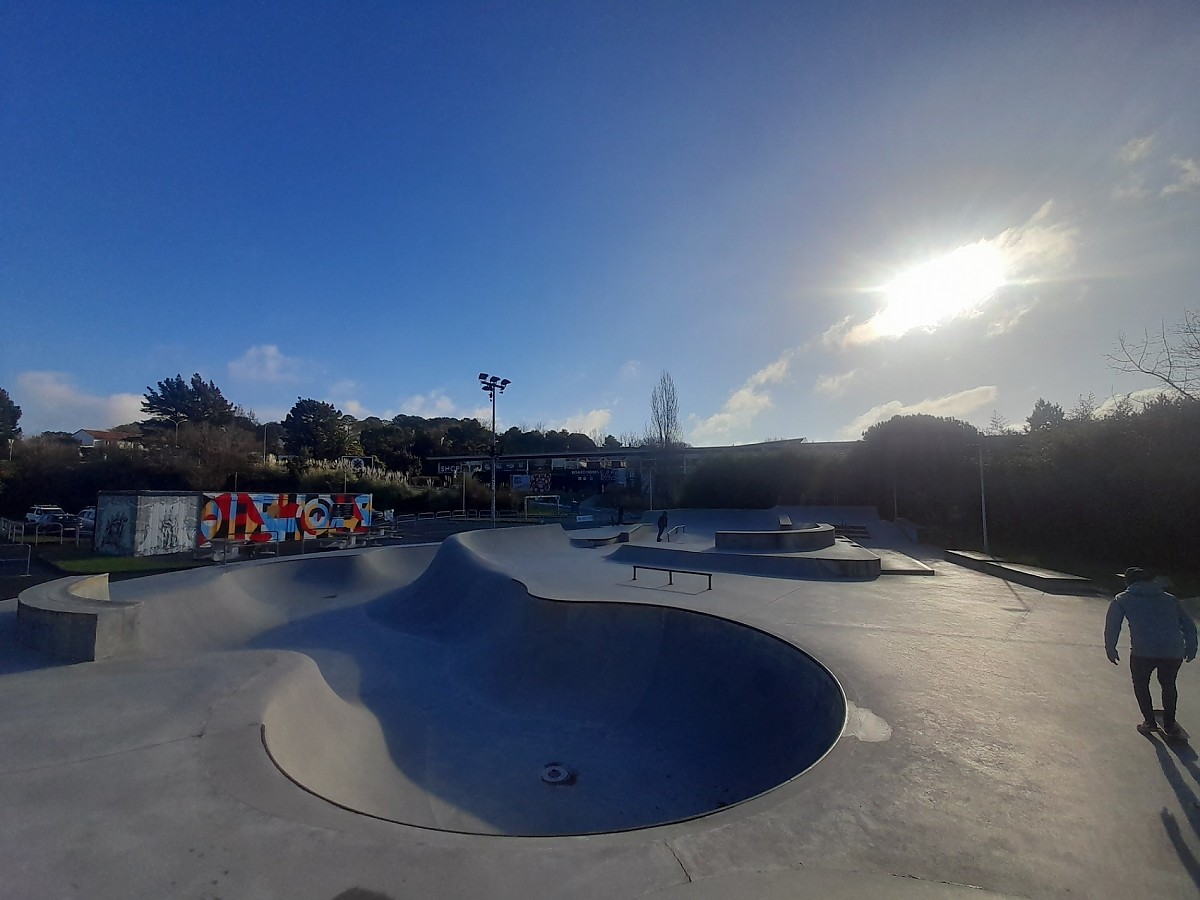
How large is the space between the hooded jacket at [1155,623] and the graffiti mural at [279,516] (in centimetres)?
2746

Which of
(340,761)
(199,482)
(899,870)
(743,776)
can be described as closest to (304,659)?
(340,761)

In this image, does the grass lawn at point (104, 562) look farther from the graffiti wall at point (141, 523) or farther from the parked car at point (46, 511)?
the parked car at point (46, 511)

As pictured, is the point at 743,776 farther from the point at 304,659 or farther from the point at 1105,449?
the point at 1105,449

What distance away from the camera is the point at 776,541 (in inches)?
629

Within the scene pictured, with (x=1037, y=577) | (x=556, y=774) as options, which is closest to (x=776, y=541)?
(x=1037, y=577)

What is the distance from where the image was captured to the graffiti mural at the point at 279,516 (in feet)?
74.0

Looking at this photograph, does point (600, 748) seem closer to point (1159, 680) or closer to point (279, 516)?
point (1159, 680)

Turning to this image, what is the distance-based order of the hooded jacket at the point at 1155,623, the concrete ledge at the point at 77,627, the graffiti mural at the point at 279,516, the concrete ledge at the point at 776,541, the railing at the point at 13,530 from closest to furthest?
the hooded jacket at the point at 1155,623
the concrete ledge at the point at 77,627
the concrete ledge at the point at 776,541
the graffiti mural at the point at 279,516
the railing at the point at 13,530

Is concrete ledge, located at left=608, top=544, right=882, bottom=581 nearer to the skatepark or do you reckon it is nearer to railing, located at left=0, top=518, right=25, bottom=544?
the skatepark

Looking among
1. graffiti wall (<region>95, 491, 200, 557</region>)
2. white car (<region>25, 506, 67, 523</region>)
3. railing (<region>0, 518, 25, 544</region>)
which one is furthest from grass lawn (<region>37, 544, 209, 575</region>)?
white car (<region>25, 506, 67, 523</region>)

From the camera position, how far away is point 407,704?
25.8 feet

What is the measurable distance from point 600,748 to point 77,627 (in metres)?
6.61

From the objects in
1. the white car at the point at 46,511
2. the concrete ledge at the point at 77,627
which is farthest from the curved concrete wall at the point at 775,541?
the white car at the point at 46,511

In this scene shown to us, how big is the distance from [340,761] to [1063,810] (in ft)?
20.1
